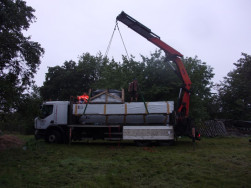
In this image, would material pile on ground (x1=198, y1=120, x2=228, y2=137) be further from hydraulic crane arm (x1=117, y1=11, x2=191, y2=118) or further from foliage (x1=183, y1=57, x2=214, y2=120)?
hydraulic crane arm (x1=117, y1=11, x2=191, y2=118)

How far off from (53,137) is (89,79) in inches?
978

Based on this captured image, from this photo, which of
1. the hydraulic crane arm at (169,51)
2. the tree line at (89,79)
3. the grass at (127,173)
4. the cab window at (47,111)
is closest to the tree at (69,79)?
the tree line at (89,79)

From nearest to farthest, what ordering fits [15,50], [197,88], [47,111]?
1. [15,50]
2. [47,111]
3. [197,88]

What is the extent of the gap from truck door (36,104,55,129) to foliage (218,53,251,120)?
72.7 feet

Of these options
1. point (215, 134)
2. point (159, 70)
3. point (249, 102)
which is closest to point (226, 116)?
point (249, 102)

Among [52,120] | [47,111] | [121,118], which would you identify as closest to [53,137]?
[52,120]

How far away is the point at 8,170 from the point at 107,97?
721 cm

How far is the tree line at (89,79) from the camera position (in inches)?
378

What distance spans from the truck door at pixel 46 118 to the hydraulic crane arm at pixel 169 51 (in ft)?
21.5

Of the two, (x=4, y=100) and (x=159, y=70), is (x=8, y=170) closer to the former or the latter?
(x=4, y=100)

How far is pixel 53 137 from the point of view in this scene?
13945 millimetres

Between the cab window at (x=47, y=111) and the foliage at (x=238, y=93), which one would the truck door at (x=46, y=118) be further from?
the foliage at (x=238, y=93)

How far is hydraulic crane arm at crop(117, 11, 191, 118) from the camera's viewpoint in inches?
538

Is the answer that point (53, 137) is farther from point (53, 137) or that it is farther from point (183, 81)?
point (183, 81)
